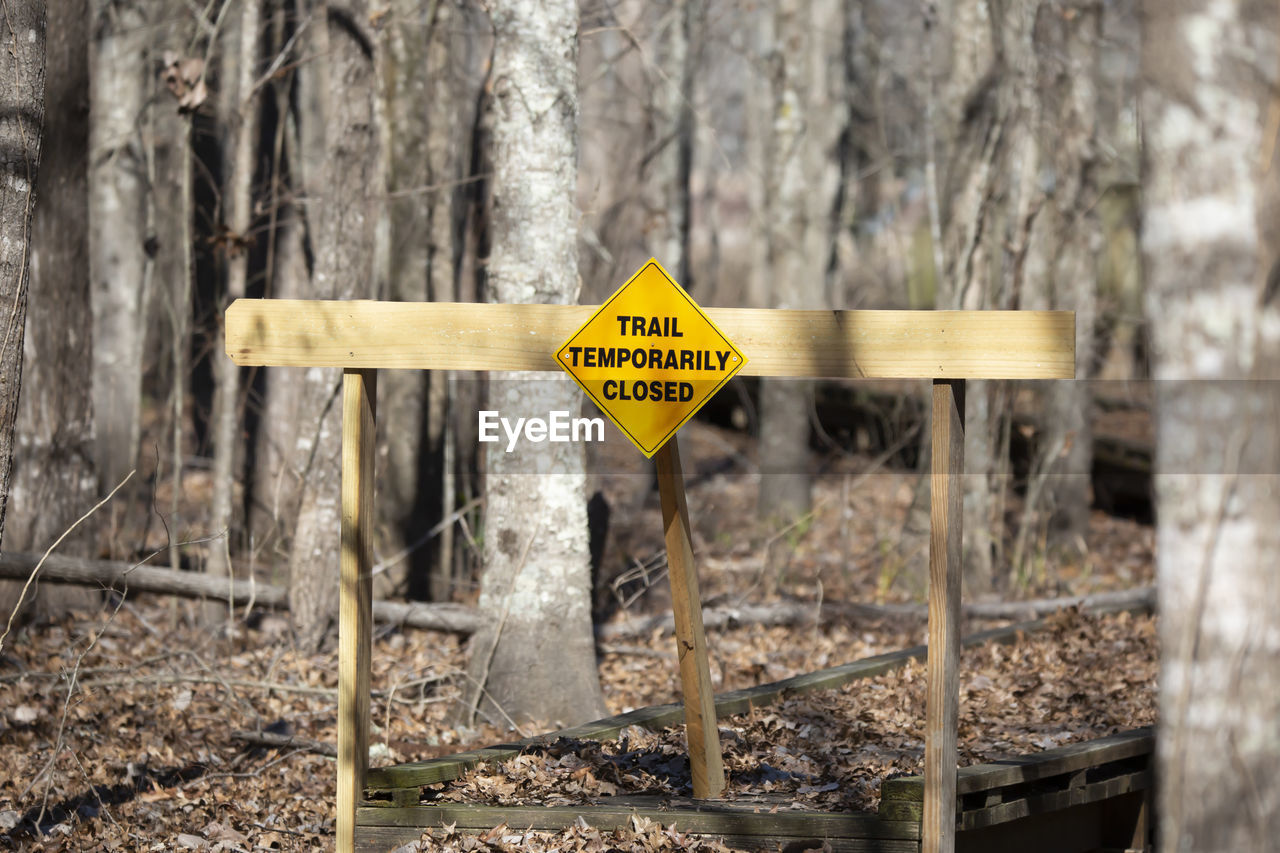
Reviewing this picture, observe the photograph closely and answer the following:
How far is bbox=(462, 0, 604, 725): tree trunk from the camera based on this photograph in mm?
6906

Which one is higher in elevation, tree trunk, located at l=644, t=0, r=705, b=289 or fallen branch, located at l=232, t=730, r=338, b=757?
tree trunk, located at l=644, t=0, r=705, b=289

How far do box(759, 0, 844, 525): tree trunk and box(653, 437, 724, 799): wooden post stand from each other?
299 inches

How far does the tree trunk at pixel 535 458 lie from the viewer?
691cm

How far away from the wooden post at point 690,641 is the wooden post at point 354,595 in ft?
3.83

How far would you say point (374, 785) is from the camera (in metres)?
4.84

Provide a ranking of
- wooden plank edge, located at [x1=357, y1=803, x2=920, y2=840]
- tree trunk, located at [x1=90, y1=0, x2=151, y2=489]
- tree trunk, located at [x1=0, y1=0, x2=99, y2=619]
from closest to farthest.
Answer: wooden plank edge, located at [x1=357, y1=803, x2=920, y2=840] → tree trunk, located at [x1=0, y1=0, x2=99, y2=619] → tree trunk, located at [x1=90, y1=0, x2=151, y2=489]

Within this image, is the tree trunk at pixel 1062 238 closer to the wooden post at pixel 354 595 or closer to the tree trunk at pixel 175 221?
the tree trunk at pixel 175 221

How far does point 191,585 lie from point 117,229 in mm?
5555

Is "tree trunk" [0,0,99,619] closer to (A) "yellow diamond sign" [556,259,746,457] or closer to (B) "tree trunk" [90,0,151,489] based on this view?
(B) "tree trunk" [90,0,151,489]

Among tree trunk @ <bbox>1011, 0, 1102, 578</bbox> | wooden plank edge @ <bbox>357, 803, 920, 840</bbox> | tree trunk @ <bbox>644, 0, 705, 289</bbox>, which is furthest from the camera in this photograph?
tree trunk @ <bbox>644, 0, 705, 289</bbox>

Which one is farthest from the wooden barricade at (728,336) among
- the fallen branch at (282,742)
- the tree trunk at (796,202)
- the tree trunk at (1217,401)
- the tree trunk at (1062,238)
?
the tree trunk at (796,202)

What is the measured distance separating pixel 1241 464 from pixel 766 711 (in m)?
3.72

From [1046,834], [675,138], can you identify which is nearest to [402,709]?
[1046,834]

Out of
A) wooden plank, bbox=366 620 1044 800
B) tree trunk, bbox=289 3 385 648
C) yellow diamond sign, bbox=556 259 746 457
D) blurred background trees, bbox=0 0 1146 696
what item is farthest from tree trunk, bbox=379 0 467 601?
yellow diamond sign, bbox=556 259 746 457
